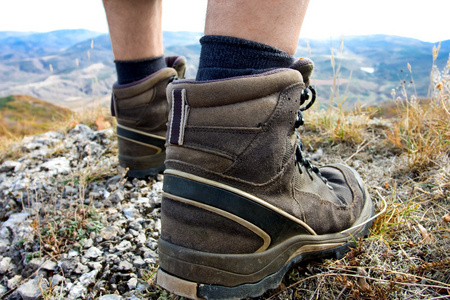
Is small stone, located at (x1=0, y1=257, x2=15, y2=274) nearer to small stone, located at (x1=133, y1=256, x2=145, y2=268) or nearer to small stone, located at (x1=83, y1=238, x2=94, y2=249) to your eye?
small stone, located at (x1=83, y1=238, x2=94, y2=249)

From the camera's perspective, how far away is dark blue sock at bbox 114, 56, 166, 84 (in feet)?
6.97

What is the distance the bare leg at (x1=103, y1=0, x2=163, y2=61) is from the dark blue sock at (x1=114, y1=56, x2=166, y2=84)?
0.03 metres

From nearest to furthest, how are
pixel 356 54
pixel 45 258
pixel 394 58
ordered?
pixel 45 258
pixel 394 58
pixel 356 54

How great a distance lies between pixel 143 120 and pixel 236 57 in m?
1.25

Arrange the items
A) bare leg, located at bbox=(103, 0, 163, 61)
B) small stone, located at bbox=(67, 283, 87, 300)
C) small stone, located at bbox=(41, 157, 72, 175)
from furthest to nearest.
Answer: small stone, located at bbox=(41, 157, 72, 175)
bare leg, located at bbox=(103, 0, 163, 61)
small stone, located at bbox=(67, 283, 87, 300)

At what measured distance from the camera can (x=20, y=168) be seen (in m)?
2.70

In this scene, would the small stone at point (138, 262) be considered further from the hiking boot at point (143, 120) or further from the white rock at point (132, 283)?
the hiking boot at point (143, 120)

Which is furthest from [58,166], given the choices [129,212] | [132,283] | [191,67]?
[191,67]

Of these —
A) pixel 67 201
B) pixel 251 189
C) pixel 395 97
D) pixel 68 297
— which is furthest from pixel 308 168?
pixel 395 97

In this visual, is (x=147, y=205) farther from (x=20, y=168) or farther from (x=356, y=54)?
(x=356, y=54)

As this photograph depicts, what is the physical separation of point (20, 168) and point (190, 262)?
94.9 inches

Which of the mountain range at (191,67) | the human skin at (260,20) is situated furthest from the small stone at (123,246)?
the mountain range at (191,67)

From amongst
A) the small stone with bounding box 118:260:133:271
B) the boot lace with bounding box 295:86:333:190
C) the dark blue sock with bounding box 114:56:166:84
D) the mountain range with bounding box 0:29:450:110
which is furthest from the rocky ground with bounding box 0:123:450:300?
the mountain range with bounding box 0:29:450:110

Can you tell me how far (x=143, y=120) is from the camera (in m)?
2.14
